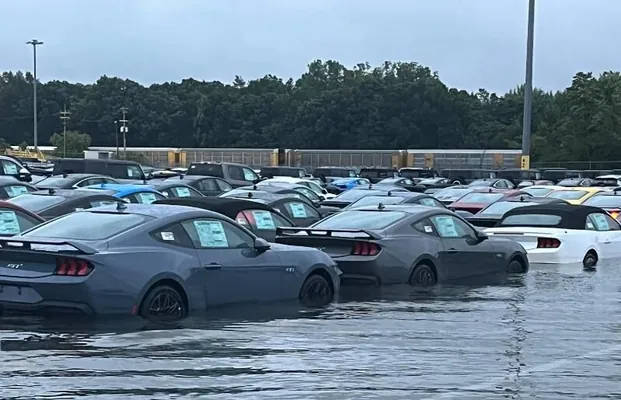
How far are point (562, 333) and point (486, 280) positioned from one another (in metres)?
4.74

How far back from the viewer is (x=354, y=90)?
101562mm

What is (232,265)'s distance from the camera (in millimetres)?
11906

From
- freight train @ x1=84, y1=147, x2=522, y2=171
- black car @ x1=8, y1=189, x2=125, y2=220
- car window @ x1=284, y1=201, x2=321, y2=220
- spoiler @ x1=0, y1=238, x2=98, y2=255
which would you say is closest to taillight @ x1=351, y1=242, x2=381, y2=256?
spoiler @ x1=0, y1=238, x2=98, y2=255

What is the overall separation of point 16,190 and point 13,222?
8.21 m

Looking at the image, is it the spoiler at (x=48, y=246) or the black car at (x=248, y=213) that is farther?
the black car at (x=248, y=213)

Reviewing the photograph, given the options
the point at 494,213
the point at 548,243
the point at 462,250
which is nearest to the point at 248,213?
the point at 462,250

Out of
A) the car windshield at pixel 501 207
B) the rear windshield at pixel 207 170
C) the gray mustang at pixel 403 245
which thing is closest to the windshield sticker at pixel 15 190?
the gray mustang at pixel 403 245

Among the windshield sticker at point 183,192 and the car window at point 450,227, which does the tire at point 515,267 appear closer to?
the car window at point 450,227

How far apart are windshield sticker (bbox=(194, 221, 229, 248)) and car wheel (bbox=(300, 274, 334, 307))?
134 centimetres

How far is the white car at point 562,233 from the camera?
1847cm

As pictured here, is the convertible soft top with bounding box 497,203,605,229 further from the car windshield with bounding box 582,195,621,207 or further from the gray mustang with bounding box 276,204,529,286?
the car windshield with bounding box 582,195,621,207

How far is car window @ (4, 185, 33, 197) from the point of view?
21703 mm

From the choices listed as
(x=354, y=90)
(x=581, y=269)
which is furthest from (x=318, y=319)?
(x=354, y=90)

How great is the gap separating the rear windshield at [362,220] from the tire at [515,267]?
8.70 feet
